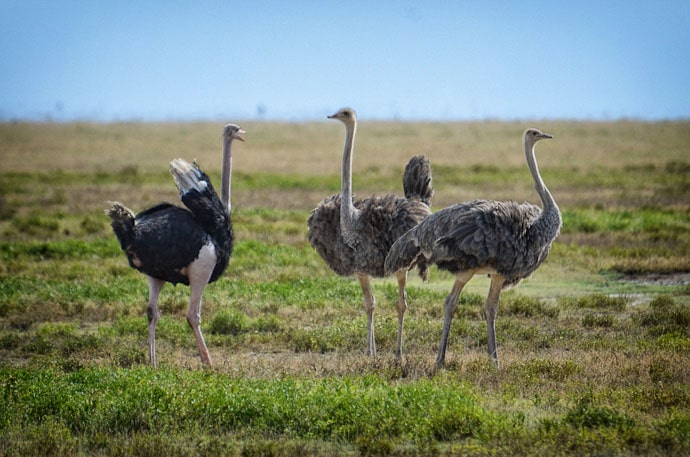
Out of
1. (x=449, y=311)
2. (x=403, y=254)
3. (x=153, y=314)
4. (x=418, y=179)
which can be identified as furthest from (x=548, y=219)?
(x=153, y=314)

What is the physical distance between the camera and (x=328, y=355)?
9.44 metres

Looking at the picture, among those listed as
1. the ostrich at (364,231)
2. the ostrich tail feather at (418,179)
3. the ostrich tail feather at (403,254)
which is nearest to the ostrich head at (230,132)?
the ostrich at (364,231)

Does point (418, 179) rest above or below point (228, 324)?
above

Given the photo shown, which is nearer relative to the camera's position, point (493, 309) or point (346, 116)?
point (493, 309)

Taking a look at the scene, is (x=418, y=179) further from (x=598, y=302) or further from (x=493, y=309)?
(x=598, y=302)

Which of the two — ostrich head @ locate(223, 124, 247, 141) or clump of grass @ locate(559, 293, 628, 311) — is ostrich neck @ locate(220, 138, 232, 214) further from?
clump of grass @ locate(559, 293, 628, 311)

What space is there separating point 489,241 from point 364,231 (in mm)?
1713

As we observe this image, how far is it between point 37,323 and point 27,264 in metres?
3.86

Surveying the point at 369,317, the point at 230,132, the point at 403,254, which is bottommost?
the point at 369,317

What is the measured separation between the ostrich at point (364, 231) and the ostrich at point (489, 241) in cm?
71

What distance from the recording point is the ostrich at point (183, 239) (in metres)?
8.45

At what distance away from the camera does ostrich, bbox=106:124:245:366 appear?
27.7 ft

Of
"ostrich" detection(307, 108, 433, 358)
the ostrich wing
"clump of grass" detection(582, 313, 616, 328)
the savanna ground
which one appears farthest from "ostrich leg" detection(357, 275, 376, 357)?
"clump of grass" detection(582, 313, 616, 328)

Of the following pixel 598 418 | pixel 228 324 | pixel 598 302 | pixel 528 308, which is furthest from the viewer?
pixel 598 302
